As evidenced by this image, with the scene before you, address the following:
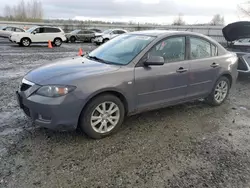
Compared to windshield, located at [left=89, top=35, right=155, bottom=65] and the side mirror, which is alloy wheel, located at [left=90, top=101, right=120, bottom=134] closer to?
windshield, located at [left=89, top=35, right=155, bottom=65]

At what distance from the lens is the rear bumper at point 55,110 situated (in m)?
3.24

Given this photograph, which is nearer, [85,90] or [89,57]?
[85,90]

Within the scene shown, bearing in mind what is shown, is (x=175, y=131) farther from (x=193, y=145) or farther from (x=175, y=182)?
(x=175, y=182)

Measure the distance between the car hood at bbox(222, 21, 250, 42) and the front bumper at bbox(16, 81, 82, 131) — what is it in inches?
234

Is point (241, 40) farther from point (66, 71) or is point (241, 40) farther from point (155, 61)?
point (66, 71)

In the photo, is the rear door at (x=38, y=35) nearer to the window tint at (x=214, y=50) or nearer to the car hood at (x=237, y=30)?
the car hood at (x=237, y=30)

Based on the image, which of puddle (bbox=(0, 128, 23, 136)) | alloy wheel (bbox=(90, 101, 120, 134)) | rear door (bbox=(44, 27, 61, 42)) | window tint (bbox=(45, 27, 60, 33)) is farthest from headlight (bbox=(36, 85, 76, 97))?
window tint (bbox=(45, 27, 60, 33))

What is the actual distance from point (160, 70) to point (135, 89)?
0.58 meters

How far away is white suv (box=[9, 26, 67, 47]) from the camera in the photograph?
1914 cm

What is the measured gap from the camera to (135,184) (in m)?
2.68

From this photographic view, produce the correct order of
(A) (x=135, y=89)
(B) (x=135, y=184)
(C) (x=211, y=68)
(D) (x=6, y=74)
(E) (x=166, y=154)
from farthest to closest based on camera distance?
(D) (x=6, y=74), (C) (x=211, y=68), (A) (x=135, y=89), (E) (x=166, y=154), (B) (x=135, y=184)

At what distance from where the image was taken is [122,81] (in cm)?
367

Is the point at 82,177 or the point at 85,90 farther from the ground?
the point at 85,90

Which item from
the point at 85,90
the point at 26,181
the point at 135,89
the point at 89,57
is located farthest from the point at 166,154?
the point at 89,57
